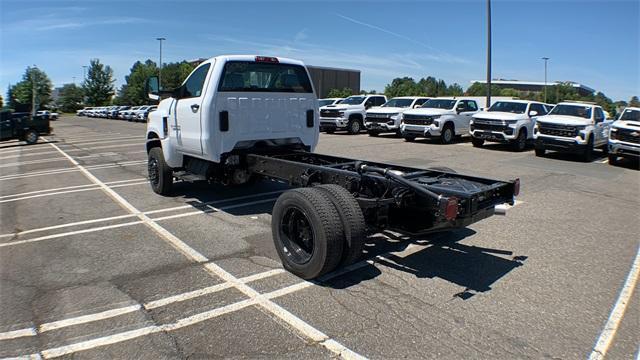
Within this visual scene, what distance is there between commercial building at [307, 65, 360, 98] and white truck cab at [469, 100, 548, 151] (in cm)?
9441

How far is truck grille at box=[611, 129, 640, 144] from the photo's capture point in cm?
1324

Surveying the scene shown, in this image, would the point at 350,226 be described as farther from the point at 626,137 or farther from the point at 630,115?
the point at 630,115

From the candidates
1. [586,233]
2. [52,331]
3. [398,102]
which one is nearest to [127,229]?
[52,331]

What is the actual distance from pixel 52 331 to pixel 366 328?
2.41 metres

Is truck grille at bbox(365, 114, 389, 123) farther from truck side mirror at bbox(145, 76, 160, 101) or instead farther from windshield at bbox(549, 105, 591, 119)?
truck side mirror at bbox(145, 76, 160, 101)

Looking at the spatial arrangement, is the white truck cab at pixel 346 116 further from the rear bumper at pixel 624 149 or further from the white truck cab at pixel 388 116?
the rear bumper at pixel 624 149

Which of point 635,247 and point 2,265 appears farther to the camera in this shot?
point 635,247

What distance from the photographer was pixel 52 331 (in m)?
3.53

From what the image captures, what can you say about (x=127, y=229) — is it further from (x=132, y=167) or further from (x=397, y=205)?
(x=132, y=167)

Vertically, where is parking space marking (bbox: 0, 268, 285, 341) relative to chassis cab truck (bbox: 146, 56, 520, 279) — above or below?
below

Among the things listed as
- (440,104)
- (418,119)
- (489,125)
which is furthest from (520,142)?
(440,104)

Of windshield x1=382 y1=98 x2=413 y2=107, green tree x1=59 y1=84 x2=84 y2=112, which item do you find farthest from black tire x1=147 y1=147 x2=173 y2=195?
green tree x1=59 y1=84 x2=84 y2=112

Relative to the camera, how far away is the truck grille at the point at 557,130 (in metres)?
14.6

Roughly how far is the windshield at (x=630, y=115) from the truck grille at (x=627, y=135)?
84 cm
